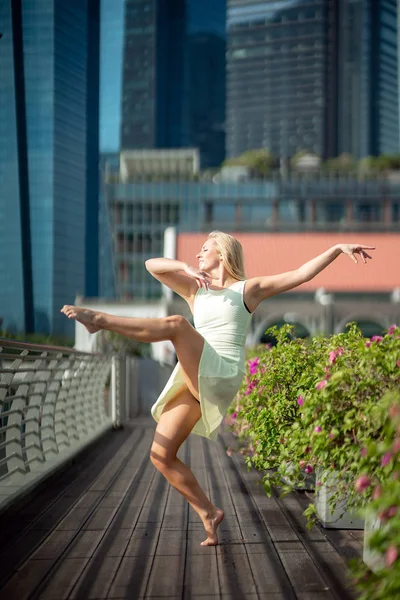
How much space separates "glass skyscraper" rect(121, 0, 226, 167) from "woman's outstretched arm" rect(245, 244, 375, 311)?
464 feet

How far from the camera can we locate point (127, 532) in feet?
14.0

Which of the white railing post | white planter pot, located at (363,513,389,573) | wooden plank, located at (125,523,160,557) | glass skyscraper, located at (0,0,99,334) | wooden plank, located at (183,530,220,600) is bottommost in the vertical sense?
the white railing post

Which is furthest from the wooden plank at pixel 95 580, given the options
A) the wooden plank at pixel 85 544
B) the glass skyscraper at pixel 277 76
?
the glass skyscraper at pixel 277 76

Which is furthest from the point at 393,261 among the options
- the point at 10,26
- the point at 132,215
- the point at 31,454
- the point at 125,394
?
the point at 31,454

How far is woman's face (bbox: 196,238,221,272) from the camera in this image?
404 centimetres

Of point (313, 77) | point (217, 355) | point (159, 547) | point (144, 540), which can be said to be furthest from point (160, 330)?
point (313, 77)

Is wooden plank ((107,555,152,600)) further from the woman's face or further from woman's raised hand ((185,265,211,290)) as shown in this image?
the woman's face

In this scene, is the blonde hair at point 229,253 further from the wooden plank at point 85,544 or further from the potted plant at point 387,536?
the potted plant at point 387,536

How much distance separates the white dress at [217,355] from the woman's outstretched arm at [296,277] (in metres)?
0.06

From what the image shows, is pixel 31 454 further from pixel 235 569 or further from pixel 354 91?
pixel 354 91

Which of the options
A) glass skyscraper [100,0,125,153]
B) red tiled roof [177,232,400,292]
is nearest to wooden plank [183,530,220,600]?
red tiled roof [177,232,400,292]

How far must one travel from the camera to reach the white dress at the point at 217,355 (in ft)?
11.9

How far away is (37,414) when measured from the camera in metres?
5.95

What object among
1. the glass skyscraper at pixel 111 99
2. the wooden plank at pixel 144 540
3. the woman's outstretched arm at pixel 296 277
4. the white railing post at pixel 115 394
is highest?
the glass skyscraper at pixel 111 99
